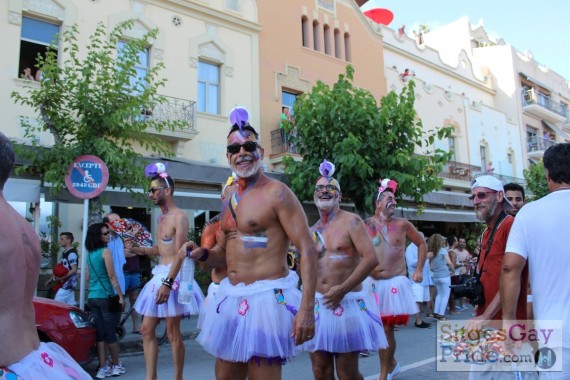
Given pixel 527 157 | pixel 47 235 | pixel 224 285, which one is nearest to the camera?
pixel 224 285

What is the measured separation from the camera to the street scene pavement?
625cm

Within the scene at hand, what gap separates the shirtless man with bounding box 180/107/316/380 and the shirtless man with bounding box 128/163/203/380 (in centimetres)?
202

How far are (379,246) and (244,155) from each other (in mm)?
3215

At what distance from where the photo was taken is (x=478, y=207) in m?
3.78

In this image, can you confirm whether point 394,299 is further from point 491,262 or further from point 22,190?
point 22,190

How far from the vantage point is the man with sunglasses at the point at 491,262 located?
10.3ft

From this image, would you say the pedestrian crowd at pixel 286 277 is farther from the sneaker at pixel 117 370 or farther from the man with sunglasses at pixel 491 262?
the sneaker at pixel 117 370

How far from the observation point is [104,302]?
21.4 feet

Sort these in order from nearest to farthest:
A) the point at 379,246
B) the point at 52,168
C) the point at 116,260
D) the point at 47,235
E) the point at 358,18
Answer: the point at 379,246 < the point at 116,260 < the point at 52,168 < the point at 47,235 < the point at 358,18

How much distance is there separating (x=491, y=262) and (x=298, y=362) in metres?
4.31

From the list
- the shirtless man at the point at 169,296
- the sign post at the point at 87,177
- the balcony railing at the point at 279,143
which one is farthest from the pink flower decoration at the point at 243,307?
the balcony railing at the point at 279,143

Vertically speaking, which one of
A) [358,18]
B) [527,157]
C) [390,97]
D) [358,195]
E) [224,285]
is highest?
[358,18]

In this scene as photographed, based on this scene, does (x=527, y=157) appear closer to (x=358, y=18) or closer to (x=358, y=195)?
(x=358, y=18)

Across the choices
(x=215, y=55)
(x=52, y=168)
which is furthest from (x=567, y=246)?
(x=215, y=55)
